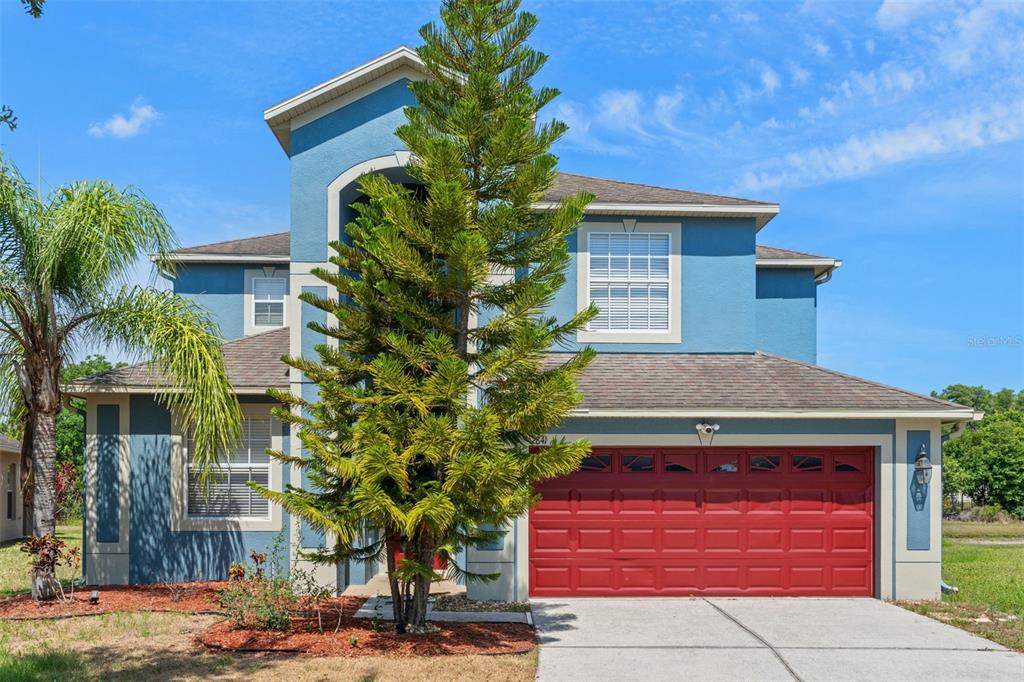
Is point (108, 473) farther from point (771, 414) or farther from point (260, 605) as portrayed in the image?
point (771, 414)

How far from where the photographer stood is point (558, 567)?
1230cm

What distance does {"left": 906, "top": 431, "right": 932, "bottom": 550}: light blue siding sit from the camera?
12156 millimetres

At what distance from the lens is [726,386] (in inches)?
503

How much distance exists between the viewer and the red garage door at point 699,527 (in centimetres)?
1230

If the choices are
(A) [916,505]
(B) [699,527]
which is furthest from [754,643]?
(A) [916,505]

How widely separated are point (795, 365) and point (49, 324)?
1137cm

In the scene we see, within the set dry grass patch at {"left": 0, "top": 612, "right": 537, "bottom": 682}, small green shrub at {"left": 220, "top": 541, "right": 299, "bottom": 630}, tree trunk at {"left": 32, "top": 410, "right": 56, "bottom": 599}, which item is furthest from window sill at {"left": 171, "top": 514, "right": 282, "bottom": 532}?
dry grass patch at {"left": 0, "top": 612, "right": 537, "bottom": 682}

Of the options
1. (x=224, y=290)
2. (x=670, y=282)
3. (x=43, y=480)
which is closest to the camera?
(x=43, y=480)

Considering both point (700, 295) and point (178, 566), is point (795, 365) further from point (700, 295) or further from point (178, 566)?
point (178, 566)

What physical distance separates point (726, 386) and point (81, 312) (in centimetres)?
946

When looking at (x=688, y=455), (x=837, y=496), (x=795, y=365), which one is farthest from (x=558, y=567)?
(x=795, y=365)

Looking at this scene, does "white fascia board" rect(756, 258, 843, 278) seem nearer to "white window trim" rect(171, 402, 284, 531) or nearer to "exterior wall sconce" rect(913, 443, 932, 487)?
"exterior wall sconce" rect(913, 443, 932, 487)

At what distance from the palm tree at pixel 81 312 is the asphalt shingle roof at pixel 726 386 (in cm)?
536

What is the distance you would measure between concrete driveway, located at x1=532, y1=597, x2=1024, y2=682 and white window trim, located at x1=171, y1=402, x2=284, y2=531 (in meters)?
4.37
